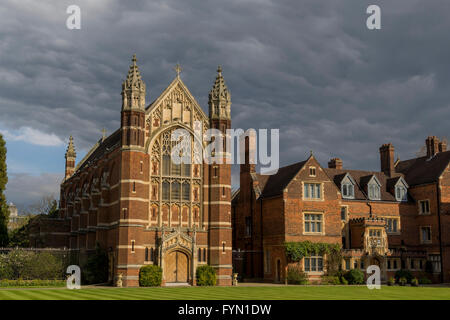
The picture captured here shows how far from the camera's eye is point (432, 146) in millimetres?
61562

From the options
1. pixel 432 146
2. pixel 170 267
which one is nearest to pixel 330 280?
pixel 170 267

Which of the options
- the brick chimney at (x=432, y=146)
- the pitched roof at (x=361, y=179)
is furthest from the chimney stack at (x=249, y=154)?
the brick chimney at (x=432, y=146)

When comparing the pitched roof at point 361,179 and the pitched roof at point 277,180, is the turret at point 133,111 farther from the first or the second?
the pitched roof at point 361,179

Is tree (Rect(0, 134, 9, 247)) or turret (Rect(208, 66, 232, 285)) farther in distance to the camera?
tree (Rect(0, 134, 9, 247))

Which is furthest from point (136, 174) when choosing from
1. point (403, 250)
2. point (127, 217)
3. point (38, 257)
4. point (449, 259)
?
point (449, 259)

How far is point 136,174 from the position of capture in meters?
44.5

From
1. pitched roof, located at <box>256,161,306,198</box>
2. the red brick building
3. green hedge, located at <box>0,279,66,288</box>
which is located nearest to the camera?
green hedge, located at <box>0,279,66,288</box>

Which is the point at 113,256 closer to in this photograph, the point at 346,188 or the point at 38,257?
the point at 38,257

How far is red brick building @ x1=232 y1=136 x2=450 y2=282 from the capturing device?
51625 millimetres

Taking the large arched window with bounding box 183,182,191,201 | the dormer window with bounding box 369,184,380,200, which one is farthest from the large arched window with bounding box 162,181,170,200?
the dormer window with bounding box 369,184,380,200

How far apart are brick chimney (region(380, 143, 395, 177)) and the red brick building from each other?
115 mm

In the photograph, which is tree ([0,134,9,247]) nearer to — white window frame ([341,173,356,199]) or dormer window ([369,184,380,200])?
white window frame ([341,173,356,199])

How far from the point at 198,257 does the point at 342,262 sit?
14.4 m

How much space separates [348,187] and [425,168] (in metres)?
10.1
